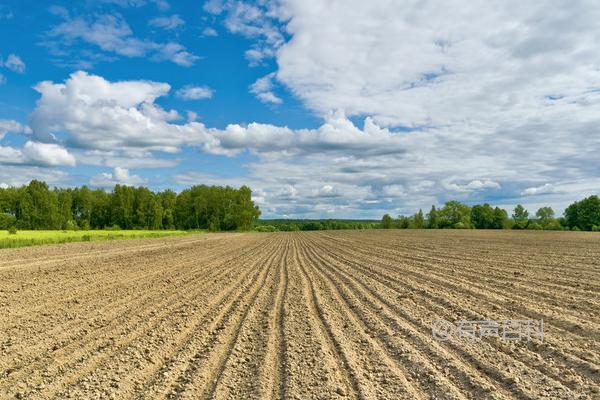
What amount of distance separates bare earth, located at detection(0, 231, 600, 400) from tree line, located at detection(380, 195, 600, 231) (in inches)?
3084

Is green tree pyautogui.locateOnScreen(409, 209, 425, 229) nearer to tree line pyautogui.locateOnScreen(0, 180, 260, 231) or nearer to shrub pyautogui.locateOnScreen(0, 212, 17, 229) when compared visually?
tree line pyautogui.locateOnScreen(0, 180, 260, 231)

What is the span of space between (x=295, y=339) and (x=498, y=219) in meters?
100

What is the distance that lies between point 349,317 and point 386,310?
1.05 metres

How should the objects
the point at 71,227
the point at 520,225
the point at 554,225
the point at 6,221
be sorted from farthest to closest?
the point at 520,225 < the point at 554,225 < the point at 71,227 < the point at 6,221

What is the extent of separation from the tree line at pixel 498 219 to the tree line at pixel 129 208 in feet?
135

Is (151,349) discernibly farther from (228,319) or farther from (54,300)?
(54,300)

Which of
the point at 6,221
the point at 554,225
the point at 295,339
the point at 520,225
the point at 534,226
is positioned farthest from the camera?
the point at 520,225

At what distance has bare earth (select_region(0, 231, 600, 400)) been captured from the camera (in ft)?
18.1

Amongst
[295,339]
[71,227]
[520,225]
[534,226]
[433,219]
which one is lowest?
[295,339]

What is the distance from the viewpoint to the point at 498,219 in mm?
97688

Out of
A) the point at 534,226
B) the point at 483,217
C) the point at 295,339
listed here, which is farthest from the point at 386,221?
the point at 295,339

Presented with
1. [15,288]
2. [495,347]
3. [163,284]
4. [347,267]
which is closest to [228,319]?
[495,347]

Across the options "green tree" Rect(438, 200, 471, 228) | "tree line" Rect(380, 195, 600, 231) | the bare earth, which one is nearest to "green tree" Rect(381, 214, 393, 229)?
"tree line" Rect(380, 195, 600, 231)

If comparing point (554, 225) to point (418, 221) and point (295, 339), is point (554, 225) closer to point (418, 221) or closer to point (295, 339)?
point (418, 221)
